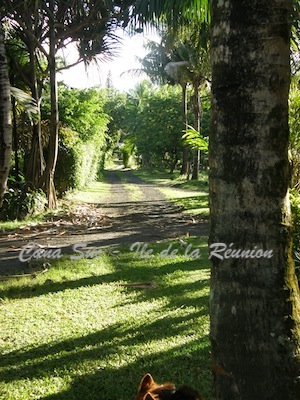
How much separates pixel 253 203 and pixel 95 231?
25.9 feet

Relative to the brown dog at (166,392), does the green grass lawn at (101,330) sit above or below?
below

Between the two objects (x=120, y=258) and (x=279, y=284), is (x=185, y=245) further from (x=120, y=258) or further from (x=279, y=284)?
(x=279, y=284)

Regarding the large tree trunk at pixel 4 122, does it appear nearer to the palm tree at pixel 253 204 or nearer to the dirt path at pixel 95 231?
the dirt path at pixel 95 231

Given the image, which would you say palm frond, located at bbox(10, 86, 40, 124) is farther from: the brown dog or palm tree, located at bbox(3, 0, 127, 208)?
the brown dog

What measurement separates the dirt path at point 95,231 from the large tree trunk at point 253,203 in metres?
5.02

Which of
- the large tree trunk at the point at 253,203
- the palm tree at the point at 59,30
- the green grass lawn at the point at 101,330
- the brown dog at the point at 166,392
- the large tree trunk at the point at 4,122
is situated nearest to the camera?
the large tree trunk at the point at 253,203

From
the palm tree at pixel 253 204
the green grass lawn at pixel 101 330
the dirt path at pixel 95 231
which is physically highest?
the palm tree at pixel 253 204

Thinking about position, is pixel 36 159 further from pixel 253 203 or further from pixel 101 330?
pixel 253 203

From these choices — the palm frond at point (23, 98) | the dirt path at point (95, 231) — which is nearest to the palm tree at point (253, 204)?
the dirt path at point (95, 231)

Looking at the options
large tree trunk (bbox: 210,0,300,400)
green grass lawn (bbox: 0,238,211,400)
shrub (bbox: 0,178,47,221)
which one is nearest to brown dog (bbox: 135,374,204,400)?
large tree trunk (bbox: 210,0,300,400)

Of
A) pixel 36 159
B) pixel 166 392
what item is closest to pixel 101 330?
pixel 166 392

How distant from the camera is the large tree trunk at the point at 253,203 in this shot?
1.49 meters

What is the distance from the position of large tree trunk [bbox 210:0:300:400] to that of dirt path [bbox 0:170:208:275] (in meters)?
5.02

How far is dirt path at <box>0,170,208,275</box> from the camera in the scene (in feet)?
23.8
